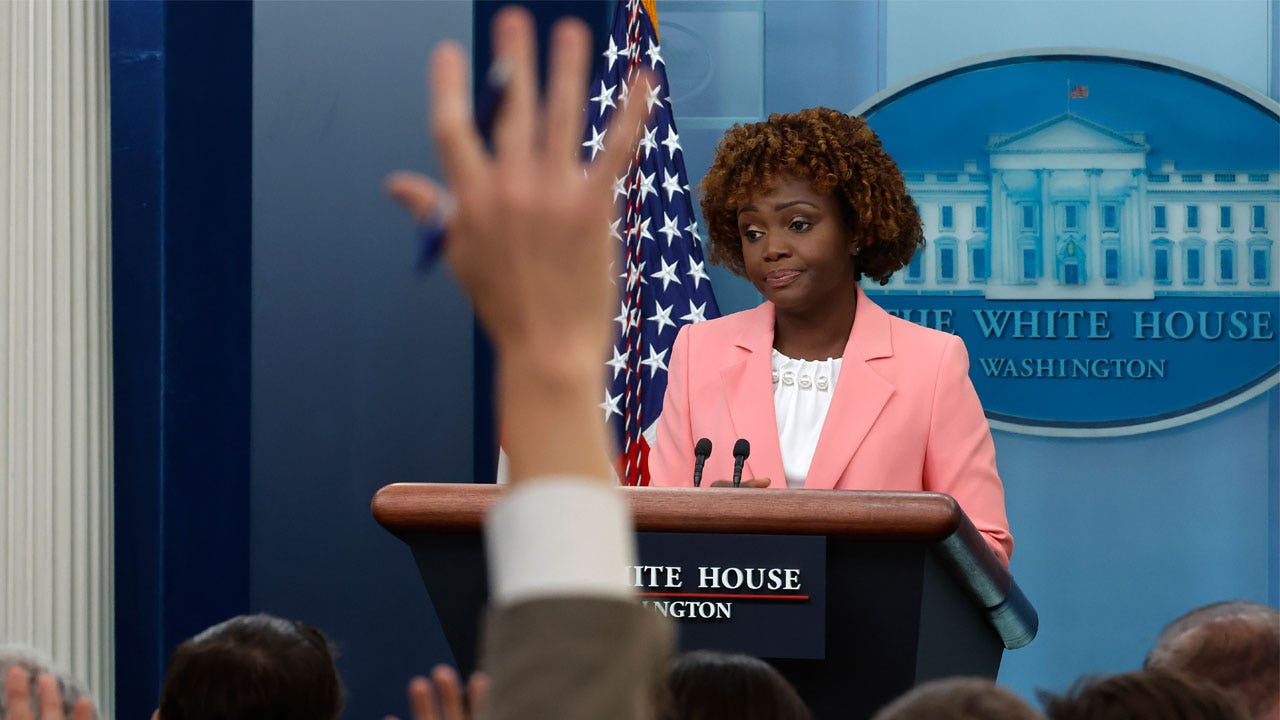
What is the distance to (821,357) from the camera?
2.87m

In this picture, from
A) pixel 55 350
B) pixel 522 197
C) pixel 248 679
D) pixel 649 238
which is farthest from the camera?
pixel 649 238

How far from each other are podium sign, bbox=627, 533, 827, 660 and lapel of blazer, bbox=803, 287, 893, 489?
0.78 m

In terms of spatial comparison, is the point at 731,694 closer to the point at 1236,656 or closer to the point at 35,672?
the point at 35,672

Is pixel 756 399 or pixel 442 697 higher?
pixel 756 399

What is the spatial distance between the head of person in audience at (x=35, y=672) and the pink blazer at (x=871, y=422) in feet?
4.05

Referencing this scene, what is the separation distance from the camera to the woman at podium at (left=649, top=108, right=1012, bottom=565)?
104 inches

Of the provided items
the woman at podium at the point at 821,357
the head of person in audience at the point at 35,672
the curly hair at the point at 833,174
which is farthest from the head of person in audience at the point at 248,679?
the curly hair at the point at 833,174

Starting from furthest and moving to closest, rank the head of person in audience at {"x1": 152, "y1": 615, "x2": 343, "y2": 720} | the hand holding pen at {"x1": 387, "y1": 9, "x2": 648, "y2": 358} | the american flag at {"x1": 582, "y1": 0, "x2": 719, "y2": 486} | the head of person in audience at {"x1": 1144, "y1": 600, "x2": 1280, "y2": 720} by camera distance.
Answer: the american flag at {"x1": 582, "y1": 0, "x2": 719, "y2": 486} → the head of person in audience at {"x1": 1144, "y1": 600, "x2": 1280, "y2": 720} → the head of person in audience at {"x1": 152, "y1": 615, "x2": 343, "y2": 720} → the hand holding pen at {"x1": 387, "y1": 9, "x2": 648, "y2": 358}

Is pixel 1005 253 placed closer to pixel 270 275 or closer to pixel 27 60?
pixel 270 275

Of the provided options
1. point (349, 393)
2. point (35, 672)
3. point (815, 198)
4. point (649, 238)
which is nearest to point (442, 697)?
point (35, 672)

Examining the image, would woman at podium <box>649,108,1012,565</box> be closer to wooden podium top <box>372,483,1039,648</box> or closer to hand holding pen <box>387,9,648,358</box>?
wooden podium top <box>372,483,1039,648</box>

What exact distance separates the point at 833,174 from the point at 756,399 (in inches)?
18.3

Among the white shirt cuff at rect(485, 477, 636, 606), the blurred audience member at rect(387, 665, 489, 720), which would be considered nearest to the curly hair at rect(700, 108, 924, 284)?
the blurred audience member at rect(387, 665, 489, 720)

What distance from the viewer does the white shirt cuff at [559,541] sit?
0.62 metres
